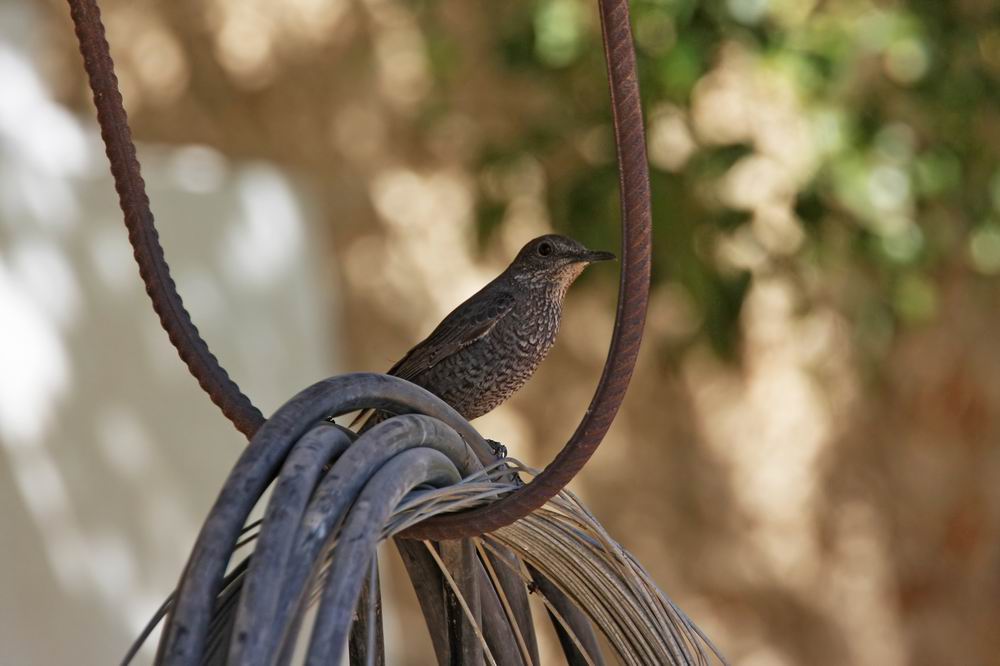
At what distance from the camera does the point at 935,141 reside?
150 inches

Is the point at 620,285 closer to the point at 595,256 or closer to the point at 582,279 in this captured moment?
the point at 595,256

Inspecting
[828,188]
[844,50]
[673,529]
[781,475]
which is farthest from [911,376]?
[844,50]

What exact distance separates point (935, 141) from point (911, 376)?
1389 mm

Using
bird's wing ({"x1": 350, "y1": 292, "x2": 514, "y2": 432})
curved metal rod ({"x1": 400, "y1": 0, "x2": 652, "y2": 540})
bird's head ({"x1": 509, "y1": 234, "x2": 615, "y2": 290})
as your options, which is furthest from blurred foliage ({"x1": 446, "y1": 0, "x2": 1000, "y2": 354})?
curved metal rod ({"x1": 400, "y1": 0, "x2": 652, "y2": 540})

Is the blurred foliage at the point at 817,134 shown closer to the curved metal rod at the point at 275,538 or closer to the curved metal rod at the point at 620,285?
the curved metal rod at the point at 620,285

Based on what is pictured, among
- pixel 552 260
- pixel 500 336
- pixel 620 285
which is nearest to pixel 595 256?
pixel 552 260

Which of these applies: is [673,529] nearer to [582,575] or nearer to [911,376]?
[911,376]

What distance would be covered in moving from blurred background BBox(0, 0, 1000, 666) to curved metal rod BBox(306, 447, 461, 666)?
2028mm

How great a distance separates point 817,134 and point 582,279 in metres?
0.80

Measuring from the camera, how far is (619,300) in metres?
1.30

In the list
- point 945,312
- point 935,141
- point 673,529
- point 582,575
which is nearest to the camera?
point 582,575

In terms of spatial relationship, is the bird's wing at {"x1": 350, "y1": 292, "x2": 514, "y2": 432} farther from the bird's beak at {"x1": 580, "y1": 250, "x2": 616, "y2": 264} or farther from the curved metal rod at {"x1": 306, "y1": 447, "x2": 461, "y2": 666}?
the curved metal rod at {"x1": 306, "y1": 447, "x2": 461, "y2": 666}

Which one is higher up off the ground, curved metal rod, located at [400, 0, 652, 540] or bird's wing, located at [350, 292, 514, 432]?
bird's wing, located at [350, 292, 514, 432]

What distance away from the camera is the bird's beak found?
2.32 m
